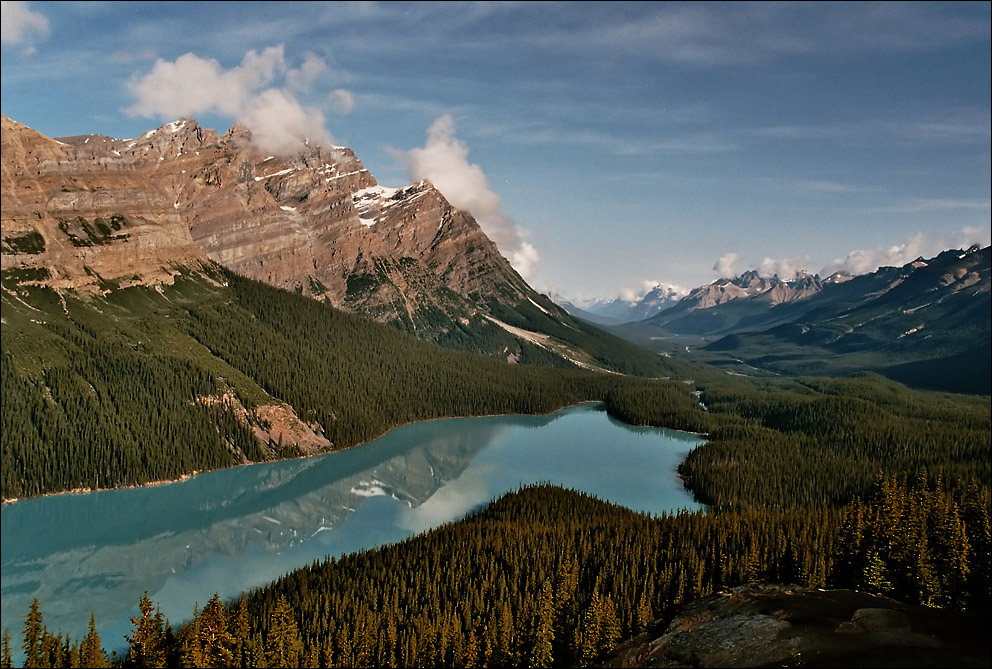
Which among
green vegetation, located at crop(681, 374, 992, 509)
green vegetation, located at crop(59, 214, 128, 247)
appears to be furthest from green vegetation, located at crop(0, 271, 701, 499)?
green vegetation, located at crop(681, 374, 992, 509)

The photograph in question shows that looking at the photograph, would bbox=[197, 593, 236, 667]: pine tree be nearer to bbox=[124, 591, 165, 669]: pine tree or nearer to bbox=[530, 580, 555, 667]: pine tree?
bbox=[124, 591, 165, 669]: pine tree

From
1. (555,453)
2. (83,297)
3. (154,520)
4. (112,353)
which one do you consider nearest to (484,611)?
(154,520)

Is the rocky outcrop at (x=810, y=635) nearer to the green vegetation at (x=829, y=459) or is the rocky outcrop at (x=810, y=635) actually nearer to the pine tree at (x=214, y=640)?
the pine tree at (x=214, y=640)

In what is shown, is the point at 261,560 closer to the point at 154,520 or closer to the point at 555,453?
the point at 154,520

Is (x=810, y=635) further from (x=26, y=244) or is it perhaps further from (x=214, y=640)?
(x=26, y=244)

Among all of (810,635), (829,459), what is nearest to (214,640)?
(810,635)

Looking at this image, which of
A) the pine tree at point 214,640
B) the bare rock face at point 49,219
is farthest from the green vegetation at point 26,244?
the pine tree at point 214,640
